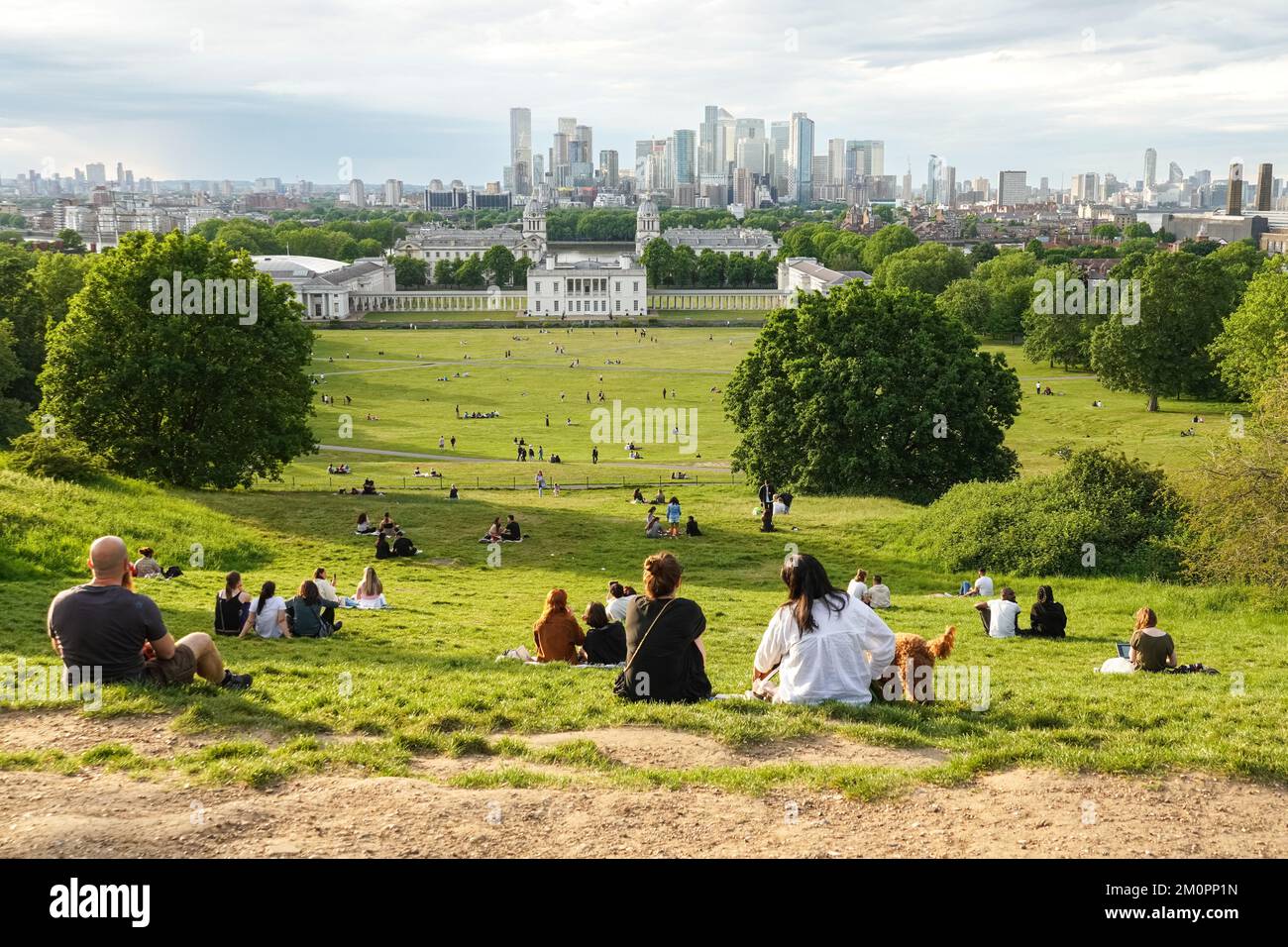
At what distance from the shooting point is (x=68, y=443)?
2803 cm

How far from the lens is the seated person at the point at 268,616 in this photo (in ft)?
49.6

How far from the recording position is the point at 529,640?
16547 mm

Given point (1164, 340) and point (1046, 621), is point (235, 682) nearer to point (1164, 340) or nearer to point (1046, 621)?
point (1046, 621)

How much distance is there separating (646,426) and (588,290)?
9280 centimetres

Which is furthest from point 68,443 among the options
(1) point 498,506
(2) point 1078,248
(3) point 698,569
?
(2) point 1078,248

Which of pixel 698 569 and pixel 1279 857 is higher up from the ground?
pixel 1279 857

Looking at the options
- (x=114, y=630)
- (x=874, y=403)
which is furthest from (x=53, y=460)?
(x=874, y=403)

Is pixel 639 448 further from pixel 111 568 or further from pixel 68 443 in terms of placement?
pixel 111 568

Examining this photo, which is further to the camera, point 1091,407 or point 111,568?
point 1091,407

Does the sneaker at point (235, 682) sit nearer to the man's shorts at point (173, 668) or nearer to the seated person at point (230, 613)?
the man's shorts at point (173, 668)

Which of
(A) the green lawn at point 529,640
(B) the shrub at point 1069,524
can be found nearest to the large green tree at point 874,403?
(A) the green lawn at point 529,640

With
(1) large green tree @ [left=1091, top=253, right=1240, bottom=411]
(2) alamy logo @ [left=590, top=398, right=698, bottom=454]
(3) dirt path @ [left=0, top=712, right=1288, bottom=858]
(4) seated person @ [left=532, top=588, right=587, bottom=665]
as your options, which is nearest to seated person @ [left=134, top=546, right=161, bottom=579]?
(4) seated person @ [left=532, top=588, right=587, bottom=665]
